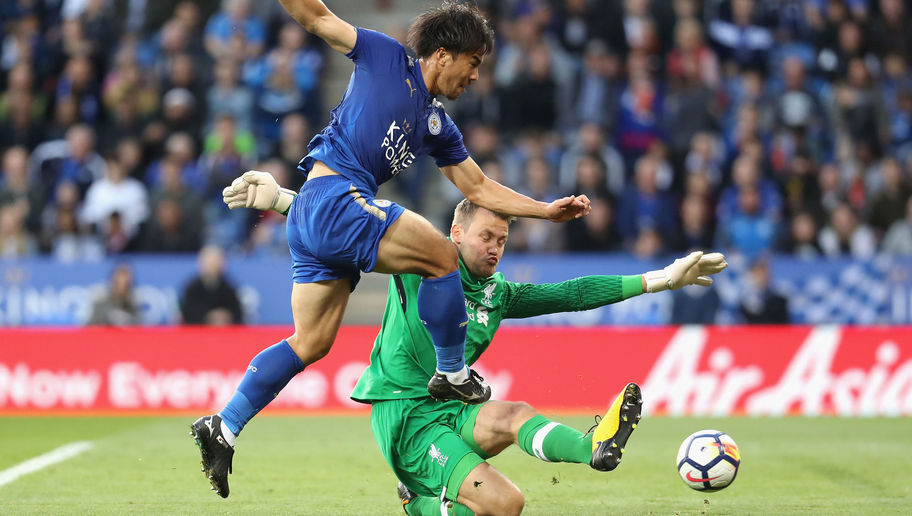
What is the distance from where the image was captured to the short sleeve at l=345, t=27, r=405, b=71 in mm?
5371

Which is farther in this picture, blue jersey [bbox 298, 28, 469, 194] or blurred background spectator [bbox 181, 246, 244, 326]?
blurred background spectator [bbox 181, 246, 244, 326]

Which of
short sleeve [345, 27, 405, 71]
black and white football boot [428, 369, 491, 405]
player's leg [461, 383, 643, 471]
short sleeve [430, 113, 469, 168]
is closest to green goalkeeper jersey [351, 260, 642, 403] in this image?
black and white football boot [428, 369, 491, 405]

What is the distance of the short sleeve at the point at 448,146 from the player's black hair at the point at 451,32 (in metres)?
0.44

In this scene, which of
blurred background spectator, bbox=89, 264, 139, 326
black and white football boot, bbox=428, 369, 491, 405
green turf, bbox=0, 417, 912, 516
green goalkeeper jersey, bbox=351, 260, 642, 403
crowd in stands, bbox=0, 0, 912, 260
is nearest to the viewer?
black and white football boot, bbox=428, 369, 491, 405

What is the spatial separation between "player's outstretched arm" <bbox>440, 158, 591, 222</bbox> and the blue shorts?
777 mm

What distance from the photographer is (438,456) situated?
534cm

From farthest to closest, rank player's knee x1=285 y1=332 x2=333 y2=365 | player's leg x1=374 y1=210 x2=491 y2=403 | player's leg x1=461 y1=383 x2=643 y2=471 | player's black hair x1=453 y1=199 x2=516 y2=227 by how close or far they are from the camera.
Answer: player's black hair x1=453 y1=199 x2=516 y2=227 → player's knee x1=285 y1=332 x2=333 y2=365 → player's leg x1=374 y1=210 x2=491 y2=403 → player's leg x1=461 y1=383 x2=643 y2=471

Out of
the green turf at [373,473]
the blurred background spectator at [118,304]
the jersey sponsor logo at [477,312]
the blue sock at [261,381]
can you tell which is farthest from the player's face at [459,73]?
the blurred background spectator at [118,304]

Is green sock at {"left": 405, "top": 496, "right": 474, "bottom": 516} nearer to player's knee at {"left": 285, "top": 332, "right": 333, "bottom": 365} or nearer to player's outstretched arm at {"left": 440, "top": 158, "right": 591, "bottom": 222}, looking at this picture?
player's knee at {"left": 285, "top": 332, "right": 333, "bottom": 365}

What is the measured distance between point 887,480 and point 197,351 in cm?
675

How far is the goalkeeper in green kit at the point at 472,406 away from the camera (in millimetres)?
5184

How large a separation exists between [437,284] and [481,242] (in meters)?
0.53

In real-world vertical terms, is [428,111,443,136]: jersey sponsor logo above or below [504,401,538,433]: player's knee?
above

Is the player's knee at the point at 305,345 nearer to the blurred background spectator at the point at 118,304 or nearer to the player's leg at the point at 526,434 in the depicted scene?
the player's leg at the point at 526,434
